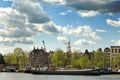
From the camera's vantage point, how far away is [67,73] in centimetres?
15950

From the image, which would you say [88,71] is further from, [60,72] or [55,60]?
[55,60]

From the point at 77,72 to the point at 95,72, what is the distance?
725 cm

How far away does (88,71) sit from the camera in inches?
6255

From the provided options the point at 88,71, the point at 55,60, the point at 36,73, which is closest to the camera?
the point at 88,71

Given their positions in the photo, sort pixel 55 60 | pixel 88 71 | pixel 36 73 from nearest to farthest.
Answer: pixel 88 71 < pixel 36 73 < pixel 55 60

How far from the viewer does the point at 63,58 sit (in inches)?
7623

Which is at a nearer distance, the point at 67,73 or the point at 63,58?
the point at 67,73

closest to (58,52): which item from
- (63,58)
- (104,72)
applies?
(63,58)

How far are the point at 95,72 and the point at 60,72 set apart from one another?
46.4ft

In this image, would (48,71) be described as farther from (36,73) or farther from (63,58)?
(63,58)

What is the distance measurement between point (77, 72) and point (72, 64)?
38392 millimetres

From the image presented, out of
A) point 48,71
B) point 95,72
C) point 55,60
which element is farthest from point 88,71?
point 55,60

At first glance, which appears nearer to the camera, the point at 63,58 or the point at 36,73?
the point at 36,73

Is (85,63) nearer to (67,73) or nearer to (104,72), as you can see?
(104,72)
